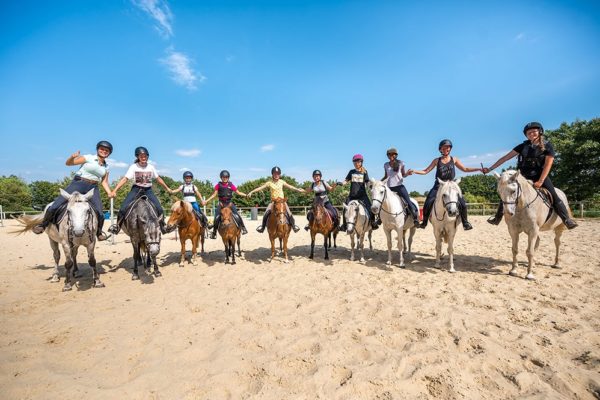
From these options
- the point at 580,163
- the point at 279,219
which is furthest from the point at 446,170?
the point at 580,163

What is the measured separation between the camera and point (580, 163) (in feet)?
88.8

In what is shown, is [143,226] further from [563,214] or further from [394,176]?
[563,214]

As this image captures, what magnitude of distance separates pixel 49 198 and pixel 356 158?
8614cm

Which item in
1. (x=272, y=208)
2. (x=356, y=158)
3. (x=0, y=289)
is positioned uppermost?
(x=356, y=158)

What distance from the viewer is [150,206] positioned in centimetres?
648

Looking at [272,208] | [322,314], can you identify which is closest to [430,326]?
[322,314]

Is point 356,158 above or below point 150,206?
above

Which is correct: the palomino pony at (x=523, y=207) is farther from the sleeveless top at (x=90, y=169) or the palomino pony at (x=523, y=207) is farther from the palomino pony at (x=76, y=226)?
the sleeveless top at (x=90, y=169)

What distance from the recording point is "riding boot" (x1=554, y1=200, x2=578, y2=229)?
595 cm

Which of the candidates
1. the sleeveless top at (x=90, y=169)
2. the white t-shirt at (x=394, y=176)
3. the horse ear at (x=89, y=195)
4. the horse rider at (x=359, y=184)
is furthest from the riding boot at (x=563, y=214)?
the sleeveless top at (x=90, y=169)

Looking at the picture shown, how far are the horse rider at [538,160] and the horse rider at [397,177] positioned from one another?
6.90 ft

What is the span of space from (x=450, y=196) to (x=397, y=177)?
6.16ft

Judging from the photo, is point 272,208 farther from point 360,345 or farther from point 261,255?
point 360,345

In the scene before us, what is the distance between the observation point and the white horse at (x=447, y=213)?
6.05 metres
